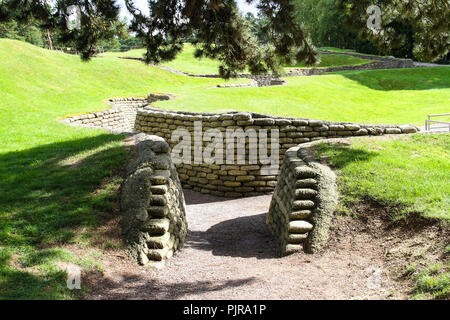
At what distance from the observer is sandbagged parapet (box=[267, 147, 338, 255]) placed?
571 centimetres

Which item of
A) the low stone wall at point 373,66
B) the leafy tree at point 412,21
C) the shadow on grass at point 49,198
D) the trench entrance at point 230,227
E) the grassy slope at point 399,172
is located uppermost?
the leafy tree at point 412,21

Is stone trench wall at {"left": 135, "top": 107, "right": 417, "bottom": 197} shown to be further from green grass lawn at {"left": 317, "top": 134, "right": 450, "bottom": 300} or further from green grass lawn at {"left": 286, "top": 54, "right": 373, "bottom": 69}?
green grass lawn at {"left": 286, "top": 54, "right": 373, "bottom": 69}

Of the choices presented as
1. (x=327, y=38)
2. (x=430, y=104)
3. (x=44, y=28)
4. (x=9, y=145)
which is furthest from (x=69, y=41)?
(x=327, y=38)

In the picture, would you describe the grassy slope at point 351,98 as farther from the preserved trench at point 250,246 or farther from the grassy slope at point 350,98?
the preserved trench at point 250,246

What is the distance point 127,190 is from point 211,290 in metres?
2.51

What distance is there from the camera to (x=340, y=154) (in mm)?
7484

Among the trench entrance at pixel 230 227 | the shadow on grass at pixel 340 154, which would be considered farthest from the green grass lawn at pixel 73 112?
the shadow on grass at pixel 340 154

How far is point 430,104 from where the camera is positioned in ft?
65.0

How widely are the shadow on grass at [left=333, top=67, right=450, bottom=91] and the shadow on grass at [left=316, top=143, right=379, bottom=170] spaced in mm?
18001

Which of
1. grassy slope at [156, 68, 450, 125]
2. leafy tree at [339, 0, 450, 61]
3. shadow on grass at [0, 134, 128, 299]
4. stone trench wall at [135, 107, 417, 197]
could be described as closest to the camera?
shadow on grass at [0, 134, 128, 299]

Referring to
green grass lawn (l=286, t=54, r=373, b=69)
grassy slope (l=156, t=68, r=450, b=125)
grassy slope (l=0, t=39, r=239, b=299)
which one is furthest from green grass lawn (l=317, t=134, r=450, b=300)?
green grass lawn (l=286, t=54, r=373, b=69)

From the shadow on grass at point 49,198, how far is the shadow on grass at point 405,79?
20.6 meters

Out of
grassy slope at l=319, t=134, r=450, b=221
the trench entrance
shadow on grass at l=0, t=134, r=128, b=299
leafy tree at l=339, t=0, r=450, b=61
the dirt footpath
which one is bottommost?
the trench entrance

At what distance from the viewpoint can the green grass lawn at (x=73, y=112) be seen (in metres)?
4.87
